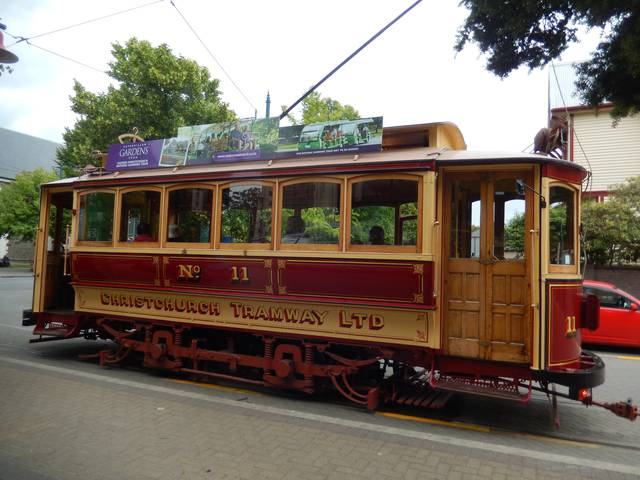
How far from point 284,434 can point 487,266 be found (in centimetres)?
281

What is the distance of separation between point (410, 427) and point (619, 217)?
45.0 feet

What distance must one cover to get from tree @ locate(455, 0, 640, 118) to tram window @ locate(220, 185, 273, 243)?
293 centimetres

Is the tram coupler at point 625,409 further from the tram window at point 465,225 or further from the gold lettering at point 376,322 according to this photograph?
the gold lettering at point 376,322

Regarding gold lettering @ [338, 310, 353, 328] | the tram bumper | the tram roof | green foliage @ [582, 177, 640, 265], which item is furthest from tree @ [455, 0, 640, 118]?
green foliage @ [582, 177, 640, 265]

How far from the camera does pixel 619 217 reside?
50.5 ft

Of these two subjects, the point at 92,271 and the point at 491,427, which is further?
the point at 92,271

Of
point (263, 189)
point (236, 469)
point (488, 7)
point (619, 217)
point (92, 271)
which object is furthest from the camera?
point (619, 217)

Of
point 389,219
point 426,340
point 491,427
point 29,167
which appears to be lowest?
point 491,427

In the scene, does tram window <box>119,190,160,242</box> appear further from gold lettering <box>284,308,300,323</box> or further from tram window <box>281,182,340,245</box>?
gold lettering <box>284,308,300,323</box>

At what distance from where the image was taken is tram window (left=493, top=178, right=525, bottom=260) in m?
5.28

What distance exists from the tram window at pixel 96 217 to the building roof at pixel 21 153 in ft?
142

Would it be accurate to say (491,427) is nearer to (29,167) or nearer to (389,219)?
(389,219)

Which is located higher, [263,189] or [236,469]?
[263,189]

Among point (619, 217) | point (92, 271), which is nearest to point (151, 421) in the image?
point (92, 271)
